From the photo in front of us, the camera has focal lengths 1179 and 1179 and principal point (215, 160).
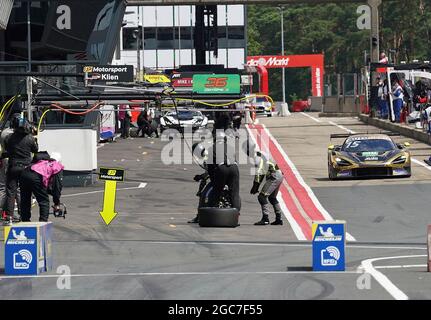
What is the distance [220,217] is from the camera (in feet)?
75.6

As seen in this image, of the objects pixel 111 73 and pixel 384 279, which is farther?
pixel 111 73

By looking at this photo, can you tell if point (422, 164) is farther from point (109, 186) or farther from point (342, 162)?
point (109, 186)

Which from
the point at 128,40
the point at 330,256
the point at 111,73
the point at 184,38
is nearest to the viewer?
the point at 330,256

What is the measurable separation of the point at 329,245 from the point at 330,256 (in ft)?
0.64

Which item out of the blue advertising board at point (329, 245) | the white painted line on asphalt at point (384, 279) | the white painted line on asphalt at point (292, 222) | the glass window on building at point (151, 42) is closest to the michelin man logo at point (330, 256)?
the blue advertising board at point (329, 245)

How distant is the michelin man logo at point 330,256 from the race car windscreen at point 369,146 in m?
16.0

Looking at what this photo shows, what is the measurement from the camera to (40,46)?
42.0 m

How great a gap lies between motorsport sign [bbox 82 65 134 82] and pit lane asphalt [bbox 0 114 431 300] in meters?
2.98

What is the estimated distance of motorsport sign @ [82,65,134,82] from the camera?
1142 inches

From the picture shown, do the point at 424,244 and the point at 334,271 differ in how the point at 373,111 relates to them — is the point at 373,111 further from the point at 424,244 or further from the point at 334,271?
the point at 334,271

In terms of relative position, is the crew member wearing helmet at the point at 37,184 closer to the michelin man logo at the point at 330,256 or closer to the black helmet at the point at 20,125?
the black helmet at the point at 20,125

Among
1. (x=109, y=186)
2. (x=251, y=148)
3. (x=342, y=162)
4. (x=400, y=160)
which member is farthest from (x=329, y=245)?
(x=251, y=148)

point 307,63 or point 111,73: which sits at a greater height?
point 111,73

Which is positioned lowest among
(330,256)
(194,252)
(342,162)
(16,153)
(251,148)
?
(251,148)
